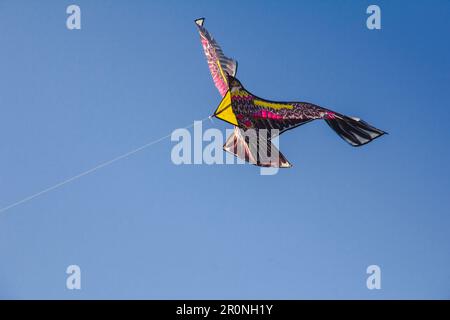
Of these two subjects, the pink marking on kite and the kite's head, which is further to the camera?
the pink marking on kite

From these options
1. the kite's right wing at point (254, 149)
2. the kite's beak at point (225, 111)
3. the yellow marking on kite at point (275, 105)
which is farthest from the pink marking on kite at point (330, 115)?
the kite's beak at point (225, 111)

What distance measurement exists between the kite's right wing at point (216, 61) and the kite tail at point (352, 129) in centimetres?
65

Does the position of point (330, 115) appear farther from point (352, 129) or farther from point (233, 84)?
point (233, 84)

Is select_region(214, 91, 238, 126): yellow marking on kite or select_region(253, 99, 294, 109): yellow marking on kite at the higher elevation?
select_region(253, 99, 294, 109): yellow marking on kite

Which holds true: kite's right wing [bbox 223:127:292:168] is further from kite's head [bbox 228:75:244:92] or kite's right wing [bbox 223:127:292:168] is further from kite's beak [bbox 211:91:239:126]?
kite's head [bbox 228:75:244:92]

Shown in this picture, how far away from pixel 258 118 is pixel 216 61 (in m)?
0.42

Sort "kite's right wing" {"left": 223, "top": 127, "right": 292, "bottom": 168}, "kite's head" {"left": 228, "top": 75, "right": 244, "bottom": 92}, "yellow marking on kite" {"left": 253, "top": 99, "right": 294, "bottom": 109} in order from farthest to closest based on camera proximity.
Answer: "kite's right wing" {"left": 223, "top": 127, "right": 292, "bottom": 168}
"yellow marking on kite" {"left": 253, "top": 99, "right": 294, "bottom": 109}
"kite's head" {"left": 228, "top": 75, "right": 244, "bottom": 92}

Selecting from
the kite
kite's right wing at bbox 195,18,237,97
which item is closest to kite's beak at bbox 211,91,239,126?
the kite

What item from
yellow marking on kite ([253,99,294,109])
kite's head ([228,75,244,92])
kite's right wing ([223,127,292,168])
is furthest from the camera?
kite's right wing ([223,127,292,168])

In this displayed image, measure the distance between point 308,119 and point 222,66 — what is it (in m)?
0.61

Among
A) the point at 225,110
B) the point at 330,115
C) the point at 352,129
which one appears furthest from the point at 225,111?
the point at 352,129

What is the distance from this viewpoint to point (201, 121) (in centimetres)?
407

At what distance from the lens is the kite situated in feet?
13.2
